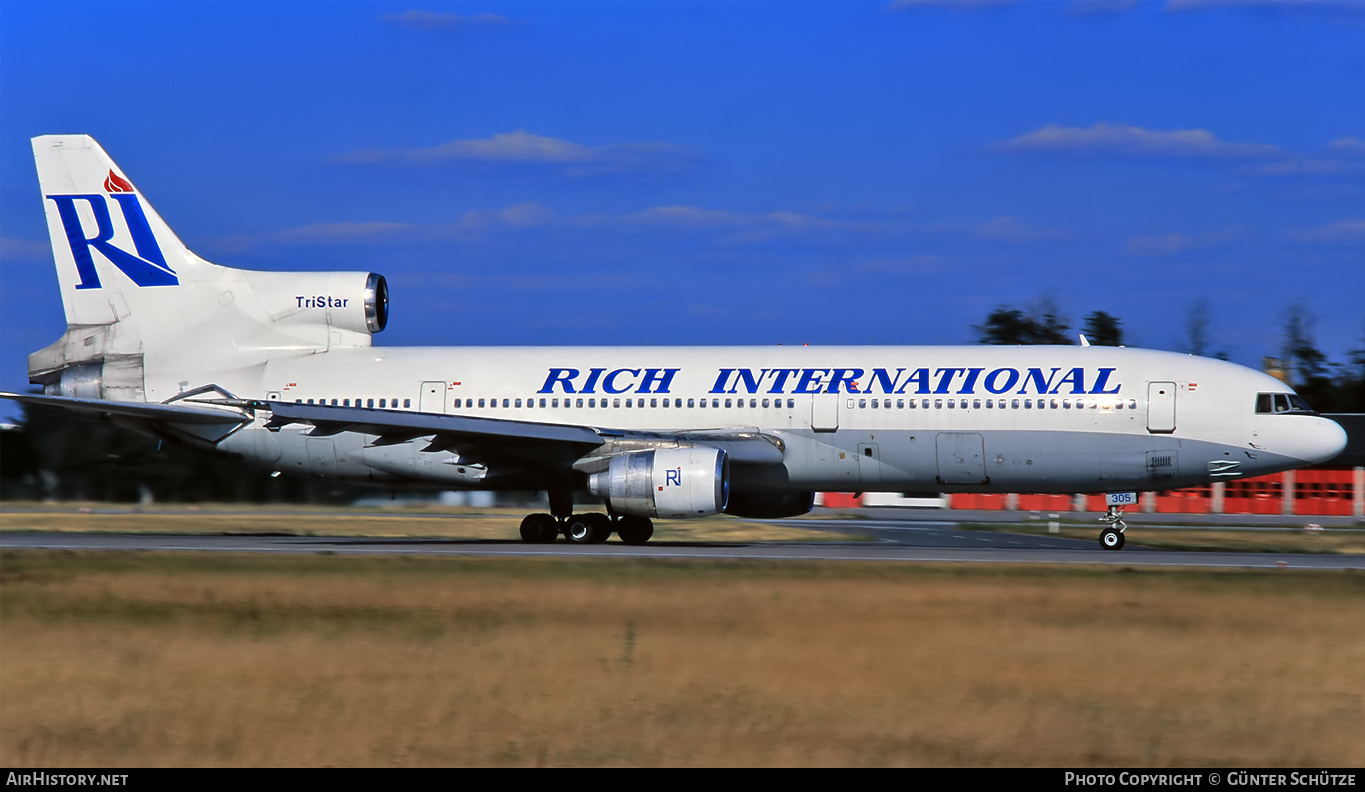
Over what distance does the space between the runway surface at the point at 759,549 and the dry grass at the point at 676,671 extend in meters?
4.10

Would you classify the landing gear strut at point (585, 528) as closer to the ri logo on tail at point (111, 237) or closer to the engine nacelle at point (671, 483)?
the engine nacelle at point (671, 483)

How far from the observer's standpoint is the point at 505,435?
82.3ft

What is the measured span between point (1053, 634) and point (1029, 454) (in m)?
11.9

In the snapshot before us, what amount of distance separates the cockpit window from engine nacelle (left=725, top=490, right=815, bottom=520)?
8434mm

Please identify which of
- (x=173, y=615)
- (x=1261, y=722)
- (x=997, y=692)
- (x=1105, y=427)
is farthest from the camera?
(x=1105, y=427)

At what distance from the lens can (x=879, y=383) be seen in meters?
26.0

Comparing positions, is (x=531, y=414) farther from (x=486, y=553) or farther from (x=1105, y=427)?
(x=1105, y=427)

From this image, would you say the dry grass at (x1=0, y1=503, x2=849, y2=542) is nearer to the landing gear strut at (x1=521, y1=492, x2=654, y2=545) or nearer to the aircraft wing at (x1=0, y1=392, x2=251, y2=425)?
the landing gear strut at (x1=521, y1=492, x2=654, y2=545)

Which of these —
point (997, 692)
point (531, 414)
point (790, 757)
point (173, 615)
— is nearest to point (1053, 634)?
point (997, 692)

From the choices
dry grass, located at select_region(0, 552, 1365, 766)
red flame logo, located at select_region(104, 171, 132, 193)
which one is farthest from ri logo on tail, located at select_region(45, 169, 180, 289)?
dry grass, located at select_region(0, 552, 1365, 766)

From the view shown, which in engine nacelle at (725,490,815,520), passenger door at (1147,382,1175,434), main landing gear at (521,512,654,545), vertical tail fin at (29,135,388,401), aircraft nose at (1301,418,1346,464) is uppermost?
vertical tail fin at (29,135,388,401)

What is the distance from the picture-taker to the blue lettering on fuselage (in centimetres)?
2534

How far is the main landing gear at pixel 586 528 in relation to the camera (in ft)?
87.6

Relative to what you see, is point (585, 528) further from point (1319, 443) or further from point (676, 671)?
point (676, 671)
